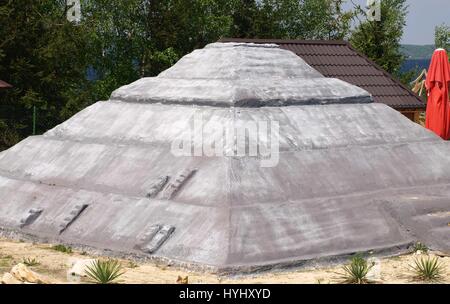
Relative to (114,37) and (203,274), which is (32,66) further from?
(203,274)

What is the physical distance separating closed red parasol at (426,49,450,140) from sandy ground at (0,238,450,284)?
6.54 m

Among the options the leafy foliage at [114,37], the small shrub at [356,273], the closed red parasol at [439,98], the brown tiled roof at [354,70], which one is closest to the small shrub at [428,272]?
the small shrub at [356,273]

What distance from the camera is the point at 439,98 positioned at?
63.2ft

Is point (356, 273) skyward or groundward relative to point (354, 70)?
groundward

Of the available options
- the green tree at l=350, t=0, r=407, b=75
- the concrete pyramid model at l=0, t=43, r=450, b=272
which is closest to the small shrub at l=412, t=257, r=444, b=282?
the concrete pyramid model at l=0, t=43, r=450, b=272

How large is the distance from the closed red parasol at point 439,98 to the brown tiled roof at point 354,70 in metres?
5.10

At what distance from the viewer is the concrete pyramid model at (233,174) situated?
12.8m

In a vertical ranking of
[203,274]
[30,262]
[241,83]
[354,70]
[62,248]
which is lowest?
[62,248]

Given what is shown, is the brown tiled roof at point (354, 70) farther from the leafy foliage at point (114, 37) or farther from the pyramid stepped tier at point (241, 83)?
the leafy foliage at point (114, 37)

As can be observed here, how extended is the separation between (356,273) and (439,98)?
8.76 meters

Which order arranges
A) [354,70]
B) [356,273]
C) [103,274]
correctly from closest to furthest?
[103,274] < [356,273] < [354,70]

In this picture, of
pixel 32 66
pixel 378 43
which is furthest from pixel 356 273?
pixel 378 43

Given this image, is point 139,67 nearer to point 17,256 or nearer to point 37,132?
point 37,132

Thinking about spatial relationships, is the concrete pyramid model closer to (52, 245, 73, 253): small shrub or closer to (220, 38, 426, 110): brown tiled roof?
(52, 245, 73, 253): small shrub
